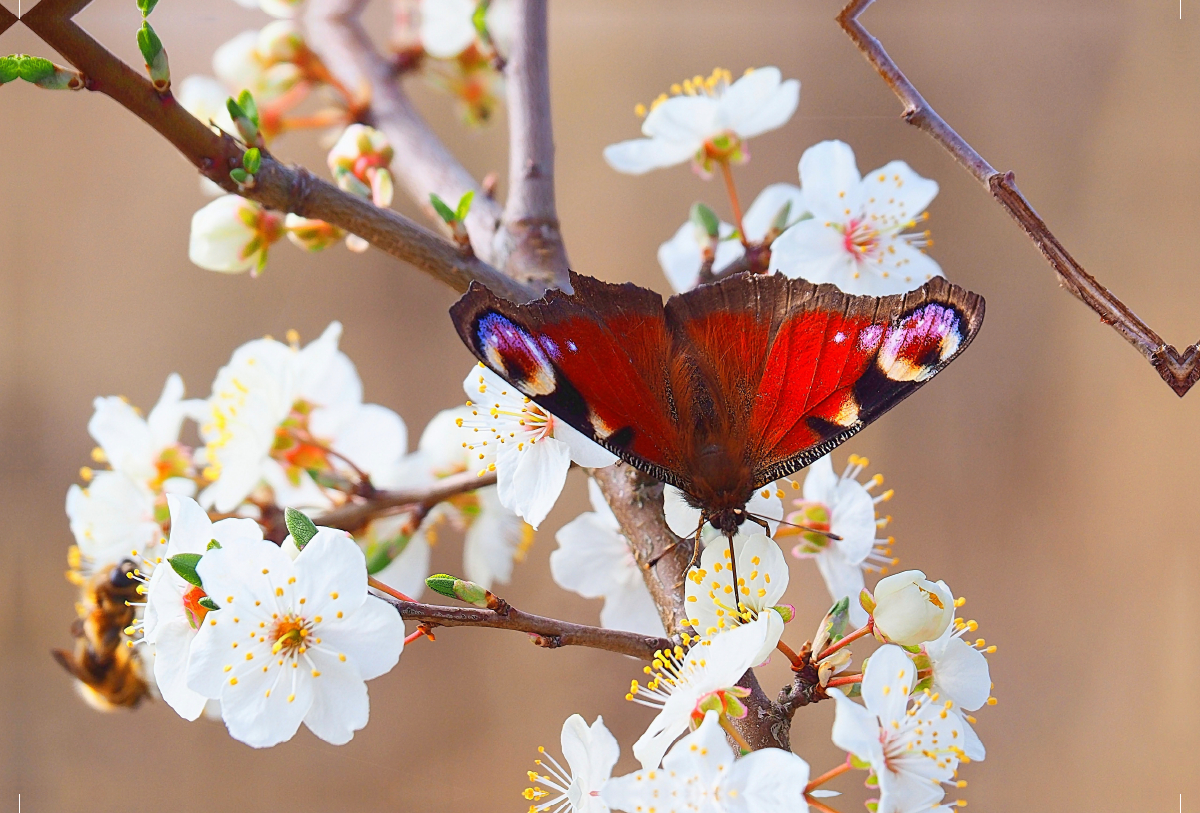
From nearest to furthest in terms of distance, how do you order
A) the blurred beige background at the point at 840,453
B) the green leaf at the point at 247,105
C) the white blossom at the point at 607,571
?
the green leaf at the point at 247,105 → the white blossom at the point at 607,571 → the blurred beige background at the point at 840,453

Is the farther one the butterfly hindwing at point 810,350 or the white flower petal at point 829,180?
the white flower petal at point 829,180

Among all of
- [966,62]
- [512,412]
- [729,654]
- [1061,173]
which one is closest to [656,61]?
[966,62]

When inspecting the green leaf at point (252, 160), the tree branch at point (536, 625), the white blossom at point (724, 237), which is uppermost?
the white blossom at point (724, 237)

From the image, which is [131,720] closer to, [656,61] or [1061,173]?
[656,61]

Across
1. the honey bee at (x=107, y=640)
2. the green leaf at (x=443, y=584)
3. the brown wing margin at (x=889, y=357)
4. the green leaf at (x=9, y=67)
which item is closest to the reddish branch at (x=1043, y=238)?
the brown wing margin at (x=889, y=357)

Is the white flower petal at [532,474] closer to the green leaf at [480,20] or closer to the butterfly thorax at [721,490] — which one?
the butterfly thorax at [721,490]

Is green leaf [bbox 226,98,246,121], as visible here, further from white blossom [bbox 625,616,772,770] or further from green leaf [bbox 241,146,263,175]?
white blossom [bbox 625,616,772,770]

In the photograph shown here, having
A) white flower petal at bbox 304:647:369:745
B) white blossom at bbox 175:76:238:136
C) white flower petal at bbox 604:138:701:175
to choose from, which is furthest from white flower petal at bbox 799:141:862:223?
white blossom at bbox 175:76:238:136

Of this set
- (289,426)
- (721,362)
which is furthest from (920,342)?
(289,426)
